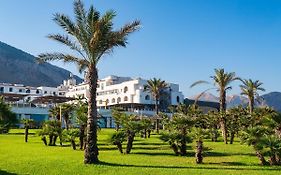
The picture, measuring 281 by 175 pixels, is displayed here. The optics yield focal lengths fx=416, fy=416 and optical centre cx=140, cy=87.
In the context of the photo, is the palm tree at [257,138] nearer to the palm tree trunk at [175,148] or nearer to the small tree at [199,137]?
the small tree at [199,137]

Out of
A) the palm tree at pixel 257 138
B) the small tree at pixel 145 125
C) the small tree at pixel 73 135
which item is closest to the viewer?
the palm tree at pixel 257 138

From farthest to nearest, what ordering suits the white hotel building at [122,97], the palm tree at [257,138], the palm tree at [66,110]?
the white hotel building at [122,97] < the palm tree at [66,110] < the palm tree at [257,138]

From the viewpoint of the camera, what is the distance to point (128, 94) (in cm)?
12100

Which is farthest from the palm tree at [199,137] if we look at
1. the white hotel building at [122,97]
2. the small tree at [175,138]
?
the white hotel building at [122,97]

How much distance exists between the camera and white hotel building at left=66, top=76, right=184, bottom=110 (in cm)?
11781

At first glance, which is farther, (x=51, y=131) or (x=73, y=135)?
(x=51, y=131)

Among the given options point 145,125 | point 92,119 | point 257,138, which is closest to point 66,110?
point 145,125

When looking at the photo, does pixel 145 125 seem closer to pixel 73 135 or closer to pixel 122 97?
pixel 73 135

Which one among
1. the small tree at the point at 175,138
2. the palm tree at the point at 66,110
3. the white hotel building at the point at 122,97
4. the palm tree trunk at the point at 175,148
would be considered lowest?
the palm tree trunk at the point at 175,148

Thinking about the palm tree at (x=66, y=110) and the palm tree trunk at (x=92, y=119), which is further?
the palm tree at (x=66, y=110)

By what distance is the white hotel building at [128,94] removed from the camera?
118m

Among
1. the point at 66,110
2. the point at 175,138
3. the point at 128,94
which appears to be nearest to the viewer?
the point at 175,138

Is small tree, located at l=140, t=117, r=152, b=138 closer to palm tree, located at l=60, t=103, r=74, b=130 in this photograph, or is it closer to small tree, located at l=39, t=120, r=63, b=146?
small tree, located at l=39, t=120, r=63, b=146

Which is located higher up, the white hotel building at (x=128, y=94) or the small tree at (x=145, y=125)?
the white hotel building at (x=128, y=94)
